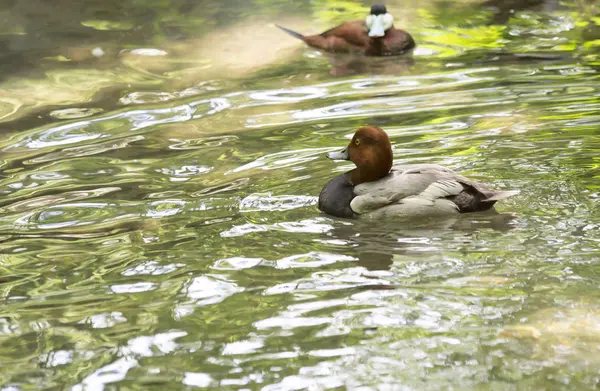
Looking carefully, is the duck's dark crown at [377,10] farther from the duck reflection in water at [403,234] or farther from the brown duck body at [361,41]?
the duck reflection in water at [403,234]

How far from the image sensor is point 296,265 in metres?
5.75

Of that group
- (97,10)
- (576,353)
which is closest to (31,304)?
(576,353)

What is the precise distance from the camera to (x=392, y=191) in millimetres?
6551

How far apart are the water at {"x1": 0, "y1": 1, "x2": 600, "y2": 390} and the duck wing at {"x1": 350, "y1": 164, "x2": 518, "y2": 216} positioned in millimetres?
141

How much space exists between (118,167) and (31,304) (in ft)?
9.44

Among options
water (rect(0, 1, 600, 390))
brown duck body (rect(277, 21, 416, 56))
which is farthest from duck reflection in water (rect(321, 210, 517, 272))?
brown duck body (rect(277, 21, 416, 56))

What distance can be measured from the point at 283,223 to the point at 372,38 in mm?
5731

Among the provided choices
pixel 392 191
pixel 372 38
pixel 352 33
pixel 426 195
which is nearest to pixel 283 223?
pixel 392 191

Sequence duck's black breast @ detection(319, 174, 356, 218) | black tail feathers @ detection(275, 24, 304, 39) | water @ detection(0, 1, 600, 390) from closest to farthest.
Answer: water @ detection(0, 1, 600, 390) → duck's black breast @ detection(319, 174, 356, 218) → black tail feathers @ detection(275, 24, 304, 39)

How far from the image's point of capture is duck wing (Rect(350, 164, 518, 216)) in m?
6.46

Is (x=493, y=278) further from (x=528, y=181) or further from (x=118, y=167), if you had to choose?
(x=118, y=167)

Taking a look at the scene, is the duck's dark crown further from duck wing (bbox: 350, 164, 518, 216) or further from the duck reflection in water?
the duck reflection in water

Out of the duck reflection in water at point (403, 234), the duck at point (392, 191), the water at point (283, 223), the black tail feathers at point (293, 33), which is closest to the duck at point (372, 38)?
the water at point (283, 223)

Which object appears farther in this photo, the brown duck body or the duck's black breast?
the brown duck body
